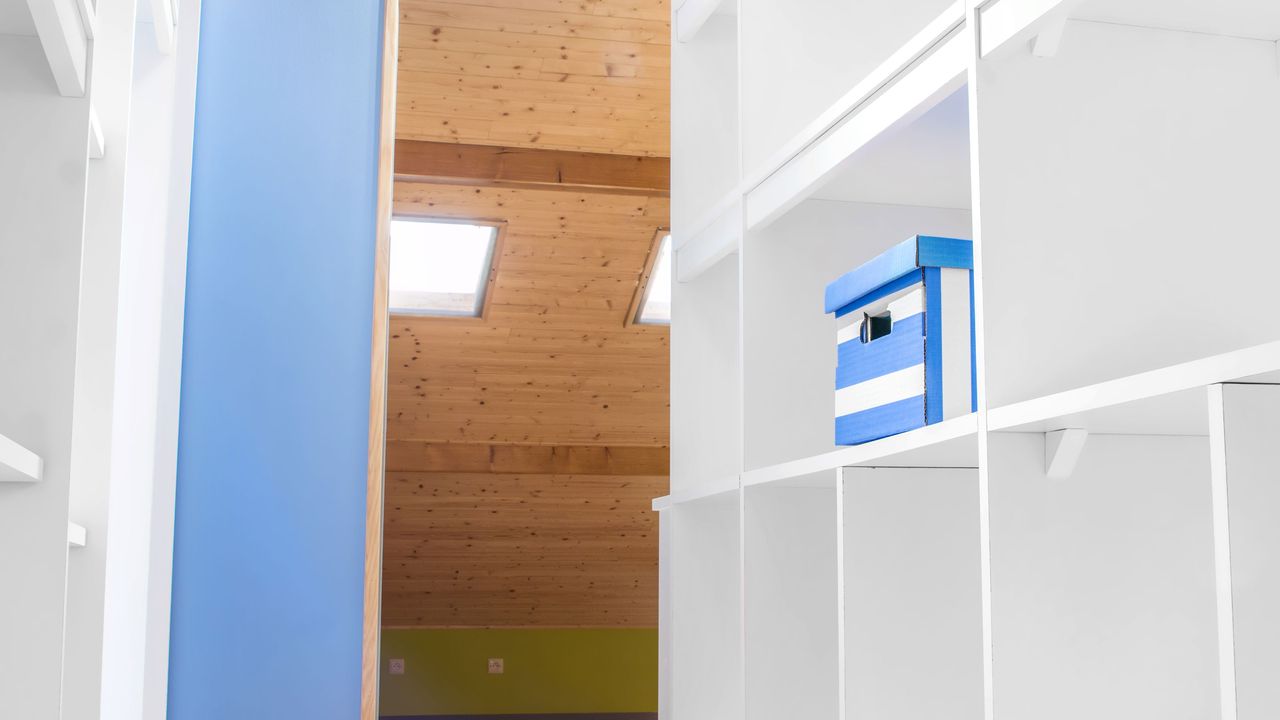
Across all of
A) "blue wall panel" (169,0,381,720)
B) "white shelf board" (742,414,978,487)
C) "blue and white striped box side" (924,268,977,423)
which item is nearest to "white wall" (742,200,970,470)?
Result: "white shelf board" (742,414,978,487)

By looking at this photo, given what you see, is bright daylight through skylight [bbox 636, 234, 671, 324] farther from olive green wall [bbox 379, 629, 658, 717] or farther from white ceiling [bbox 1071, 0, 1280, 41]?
white ceiling [bbox 1071, 0, 1280, 41]

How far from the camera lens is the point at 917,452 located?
1.46m

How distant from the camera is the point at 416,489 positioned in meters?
6.77

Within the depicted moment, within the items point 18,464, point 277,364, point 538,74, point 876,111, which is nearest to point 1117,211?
point 876,111

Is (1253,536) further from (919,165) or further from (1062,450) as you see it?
(919,165)

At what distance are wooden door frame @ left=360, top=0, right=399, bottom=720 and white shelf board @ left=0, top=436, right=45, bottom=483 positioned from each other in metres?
1.50

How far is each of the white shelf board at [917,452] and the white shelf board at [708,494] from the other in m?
0.29

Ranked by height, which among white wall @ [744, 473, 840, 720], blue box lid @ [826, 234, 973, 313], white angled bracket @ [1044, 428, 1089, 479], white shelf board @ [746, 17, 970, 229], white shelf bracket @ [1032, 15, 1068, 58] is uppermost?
white shelf board @ [746, 17, 970, 229]

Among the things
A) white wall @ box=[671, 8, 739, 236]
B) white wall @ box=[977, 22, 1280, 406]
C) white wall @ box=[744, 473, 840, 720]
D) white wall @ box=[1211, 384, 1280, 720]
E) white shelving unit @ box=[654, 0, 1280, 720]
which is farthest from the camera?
white wall @ box=[671, 8, 739, 236]

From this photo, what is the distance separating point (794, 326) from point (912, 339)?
1.80 feet

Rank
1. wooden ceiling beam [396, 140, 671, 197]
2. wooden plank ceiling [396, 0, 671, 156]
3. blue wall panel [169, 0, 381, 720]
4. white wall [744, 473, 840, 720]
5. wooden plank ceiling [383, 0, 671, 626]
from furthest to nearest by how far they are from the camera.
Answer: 1. wooden ceiling beam [396, 140, 671, 197]
2. wooden plank ceiling [383, 0, 671, 626]
3. wooden plank ceiling [396, 0, 671, 156]
4. blue wall panel [169, 0, 381, 720]
5. white wall [744, 473, 840, 720]

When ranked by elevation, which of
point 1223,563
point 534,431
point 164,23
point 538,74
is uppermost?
point 538,74

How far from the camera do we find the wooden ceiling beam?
461cm

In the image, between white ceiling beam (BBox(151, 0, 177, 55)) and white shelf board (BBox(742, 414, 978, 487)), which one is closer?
white shelf board (BBox(742, 414, 978, 487))
